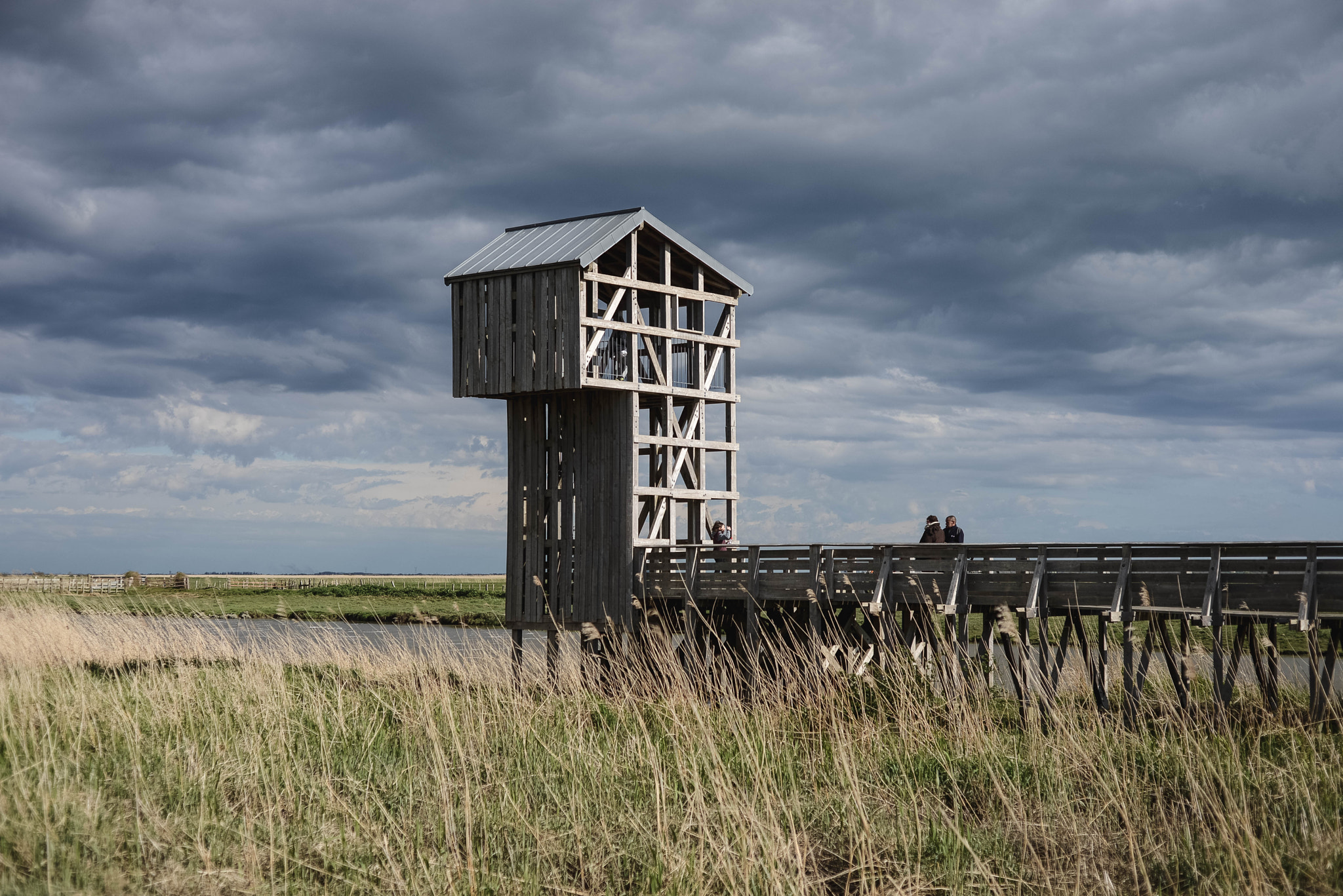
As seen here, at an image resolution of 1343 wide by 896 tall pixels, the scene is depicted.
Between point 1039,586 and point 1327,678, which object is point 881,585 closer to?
point 1039,586

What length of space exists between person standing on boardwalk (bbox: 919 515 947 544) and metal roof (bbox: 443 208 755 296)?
23.0ft

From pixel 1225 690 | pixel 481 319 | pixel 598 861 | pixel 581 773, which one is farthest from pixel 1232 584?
pixel 481 319

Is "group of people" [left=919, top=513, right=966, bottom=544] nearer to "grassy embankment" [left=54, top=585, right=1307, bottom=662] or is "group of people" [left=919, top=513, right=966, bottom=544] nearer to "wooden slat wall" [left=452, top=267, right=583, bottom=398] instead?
"grassy embankment" [left=54, top=585, right=1307, bottom=662]

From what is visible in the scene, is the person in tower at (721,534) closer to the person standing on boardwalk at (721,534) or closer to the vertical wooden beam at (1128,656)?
the person standing on boardwalk at (721,534)

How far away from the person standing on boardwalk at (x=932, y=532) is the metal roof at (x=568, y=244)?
7003mm

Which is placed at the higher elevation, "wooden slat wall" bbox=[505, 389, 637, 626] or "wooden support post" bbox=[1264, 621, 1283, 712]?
"wooden slat wall" bbox=[505, 389, 637, 626]

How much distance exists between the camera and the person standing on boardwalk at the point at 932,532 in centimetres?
1917

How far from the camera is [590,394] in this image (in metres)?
21.1

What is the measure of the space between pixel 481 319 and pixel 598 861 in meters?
16.6

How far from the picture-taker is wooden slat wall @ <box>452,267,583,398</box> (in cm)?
1994

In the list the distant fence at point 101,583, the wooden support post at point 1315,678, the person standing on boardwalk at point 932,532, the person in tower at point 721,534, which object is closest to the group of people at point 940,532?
the person standing on boardwalk at point 932,532

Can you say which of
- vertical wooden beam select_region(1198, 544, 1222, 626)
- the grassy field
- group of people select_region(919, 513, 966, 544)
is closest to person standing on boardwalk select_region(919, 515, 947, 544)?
group of people select_region(919, 513, 966, 544)

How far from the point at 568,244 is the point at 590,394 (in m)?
3.00

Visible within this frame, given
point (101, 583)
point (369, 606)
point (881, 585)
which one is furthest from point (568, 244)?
point (101, 583)
